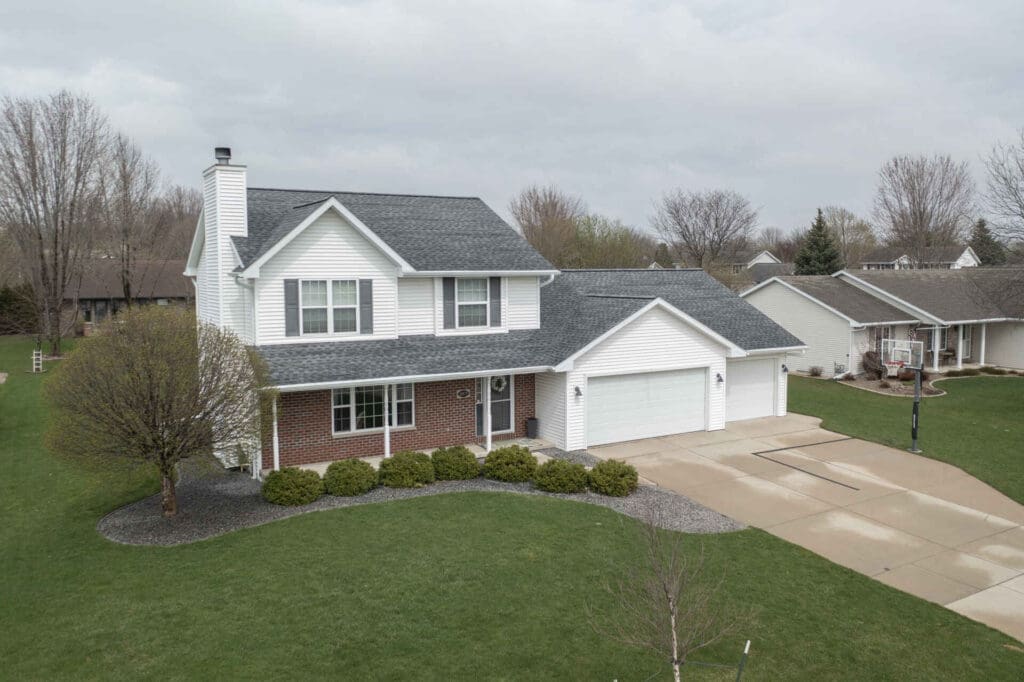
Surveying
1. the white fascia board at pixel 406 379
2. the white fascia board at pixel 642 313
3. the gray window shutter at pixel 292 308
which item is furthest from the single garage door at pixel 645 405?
the gray window shutter at pixel 292 308

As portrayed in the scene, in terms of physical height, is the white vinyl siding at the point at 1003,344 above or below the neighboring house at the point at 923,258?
below

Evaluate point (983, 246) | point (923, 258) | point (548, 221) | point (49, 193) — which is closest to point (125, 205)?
point (49, 193)

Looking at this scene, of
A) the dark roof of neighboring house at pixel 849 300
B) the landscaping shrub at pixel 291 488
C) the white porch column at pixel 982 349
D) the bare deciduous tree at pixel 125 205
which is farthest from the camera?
the bare deciduous tree at pixel 125 205

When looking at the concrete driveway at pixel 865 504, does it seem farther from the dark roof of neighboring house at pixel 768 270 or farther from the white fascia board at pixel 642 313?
the dark roof of neighboring house at pixel 768 270

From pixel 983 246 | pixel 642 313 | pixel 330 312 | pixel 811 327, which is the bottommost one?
pixel 811 327

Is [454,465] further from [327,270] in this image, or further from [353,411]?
[327,270]

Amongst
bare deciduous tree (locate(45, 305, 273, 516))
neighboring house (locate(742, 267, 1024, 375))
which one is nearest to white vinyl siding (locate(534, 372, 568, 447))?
bare deciduous tree (locate(45, 305, 273, 516))

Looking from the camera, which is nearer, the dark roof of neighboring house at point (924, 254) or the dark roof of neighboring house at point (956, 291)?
the dark roof of neighboring house at point (956, 291)
